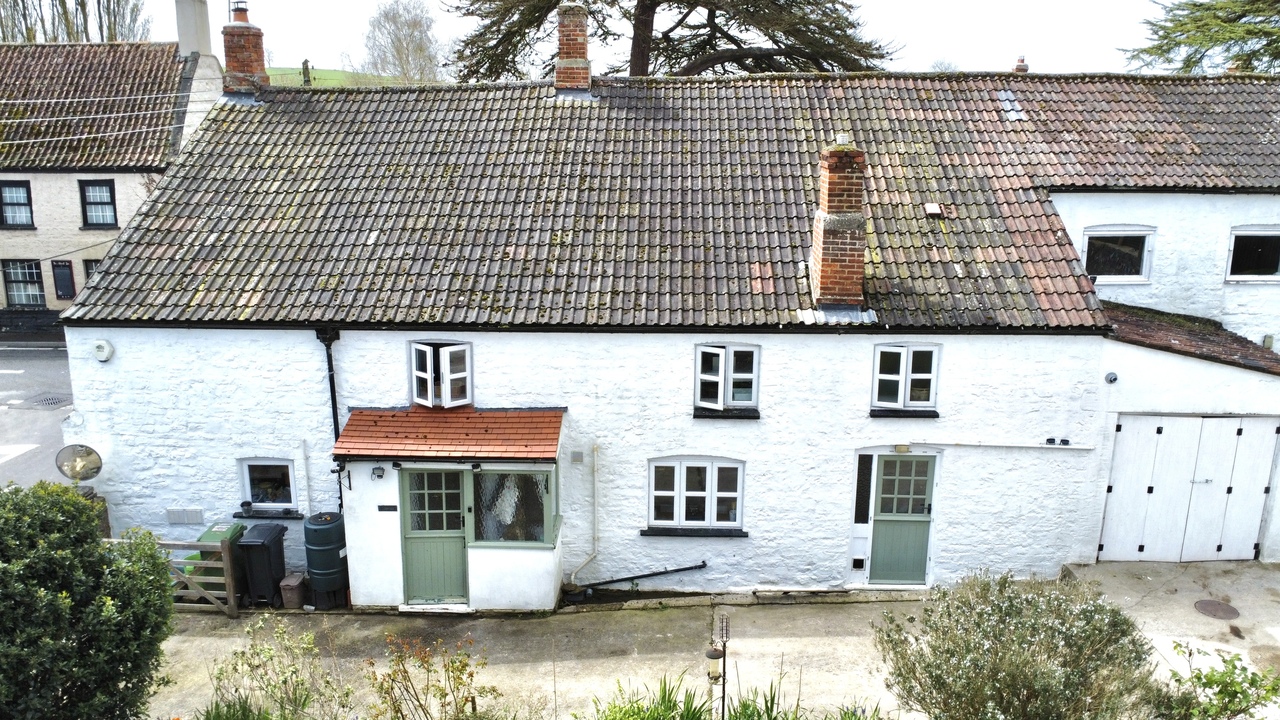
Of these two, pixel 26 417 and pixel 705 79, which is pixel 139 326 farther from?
pixel 26 417

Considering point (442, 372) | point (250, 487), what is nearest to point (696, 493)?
point (442, 372)

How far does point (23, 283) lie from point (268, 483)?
23.2 meters

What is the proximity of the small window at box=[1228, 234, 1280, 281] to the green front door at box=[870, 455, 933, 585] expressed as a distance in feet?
22.1

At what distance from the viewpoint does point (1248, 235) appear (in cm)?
1519

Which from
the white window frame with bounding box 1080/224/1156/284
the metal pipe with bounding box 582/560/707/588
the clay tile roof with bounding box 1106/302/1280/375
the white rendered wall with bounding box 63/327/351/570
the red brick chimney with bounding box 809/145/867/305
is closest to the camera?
the red brick chimney with bounding box 809/145/867/305

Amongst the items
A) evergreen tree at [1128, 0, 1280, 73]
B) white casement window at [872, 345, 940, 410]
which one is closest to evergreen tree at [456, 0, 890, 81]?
evergreen tree at [1128, 0, 1280, 73]

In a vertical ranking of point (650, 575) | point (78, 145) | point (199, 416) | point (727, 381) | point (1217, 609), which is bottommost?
point (650, 575)

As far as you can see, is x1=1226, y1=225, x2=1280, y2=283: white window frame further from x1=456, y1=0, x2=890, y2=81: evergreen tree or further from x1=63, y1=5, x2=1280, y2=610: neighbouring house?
x1=456, y1=0, x2=890, y2=81: evergreen tree

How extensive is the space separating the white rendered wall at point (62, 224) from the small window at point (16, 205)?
209mm

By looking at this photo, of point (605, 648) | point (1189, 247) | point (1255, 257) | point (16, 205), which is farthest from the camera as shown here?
point (16, 205)

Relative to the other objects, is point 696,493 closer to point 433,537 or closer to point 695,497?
point 695,497

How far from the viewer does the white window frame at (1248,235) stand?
15055 millimetres

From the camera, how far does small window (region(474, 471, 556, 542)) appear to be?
42.6 feet

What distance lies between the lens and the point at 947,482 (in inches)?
531
